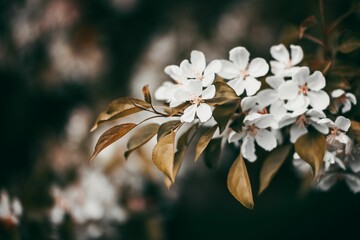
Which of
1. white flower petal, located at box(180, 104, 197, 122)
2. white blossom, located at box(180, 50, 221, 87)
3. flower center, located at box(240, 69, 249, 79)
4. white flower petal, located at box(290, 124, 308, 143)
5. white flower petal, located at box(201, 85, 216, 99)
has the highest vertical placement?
white blossom, located at box(180, 50, 221, 87)

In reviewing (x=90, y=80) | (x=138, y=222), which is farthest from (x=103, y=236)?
(x=90, y=80)

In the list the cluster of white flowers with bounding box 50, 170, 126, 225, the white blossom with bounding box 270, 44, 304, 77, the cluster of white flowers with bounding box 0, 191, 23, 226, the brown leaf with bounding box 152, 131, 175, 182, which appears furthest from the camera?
the cluster of white flowers with bounding box 50, 170, 126, 225

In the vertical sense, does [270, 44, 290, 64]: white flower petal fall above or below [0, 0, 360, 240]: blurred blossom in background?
above

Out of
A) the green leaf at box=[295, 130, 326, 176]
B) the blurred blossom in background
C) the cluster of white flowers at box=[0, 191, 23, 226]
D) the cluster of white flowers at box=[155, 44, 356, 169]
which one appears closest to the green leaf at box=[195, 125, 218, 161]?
the cluster of white flowers at box=[155, 44, 356, 169]

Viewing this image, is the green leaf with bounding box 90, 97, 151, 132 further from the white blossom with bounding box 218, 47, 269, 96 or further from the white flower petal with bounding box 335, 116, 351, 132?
the white flower petal with bounding box 335, 116, 351, 132

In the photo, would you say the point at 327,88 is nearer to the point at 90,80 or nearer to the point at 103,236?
the point at 103,236

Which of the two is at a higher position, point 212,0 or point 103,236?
point 212,0

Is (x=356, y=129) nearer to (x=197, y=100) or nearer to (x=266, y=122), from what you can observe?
(x=266, y=122)

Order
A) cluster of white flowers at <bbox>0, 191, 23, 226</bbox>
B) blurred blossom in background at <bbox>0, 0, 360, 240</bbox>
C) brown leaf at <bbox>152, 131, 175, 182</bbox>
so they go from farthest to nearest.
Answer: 1. blurred blossom in background at <bbox>0, 0, 360, 240</bbox>
2. cluster of white flowers at <bbox>0, 191, 23, 226</bbox>
3. brown leaf at <bbox>152, 131, 175, 182</bbox>
